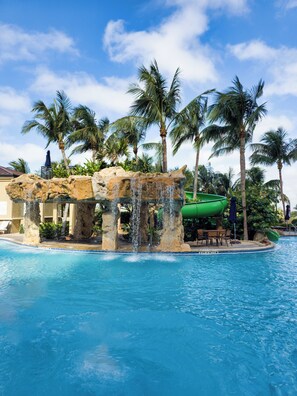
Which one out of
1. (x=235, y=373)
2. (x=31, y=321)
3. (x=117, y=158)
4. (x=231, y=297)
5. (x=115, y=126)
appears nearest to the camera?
(x=235, y=373)

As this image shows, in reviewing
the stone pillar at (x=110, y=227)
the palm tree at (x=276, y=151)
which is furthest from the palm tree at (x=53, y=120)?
the palm tree at (x=276, y=151)

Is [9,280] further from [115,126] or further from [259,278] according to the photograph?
[115,126]

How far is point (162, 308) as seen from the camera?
5.78 meters

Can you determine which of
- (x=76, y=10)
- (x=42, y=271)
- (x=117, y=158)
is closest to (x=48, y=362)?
(x=42, y=271)

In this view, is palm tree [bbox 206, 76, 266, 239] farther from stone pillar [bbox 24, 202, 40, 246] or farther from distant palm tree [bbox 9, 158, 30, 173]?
distant palm tree [bbox 9, 158, 30, 173]

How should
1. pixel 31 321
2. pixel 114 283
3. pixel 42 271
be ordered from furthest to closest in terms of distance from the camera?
pixel 42 271
pixel 114 283
pixel 31 321

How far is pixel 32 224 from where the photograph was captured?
15.5 meters

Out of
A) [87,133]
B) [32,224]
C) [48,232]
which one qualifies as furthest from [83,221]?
[87,133]

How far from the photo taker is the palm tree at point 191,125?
56.1 ft

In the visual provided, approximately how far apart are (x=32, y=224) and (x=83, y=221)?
3.22 meters

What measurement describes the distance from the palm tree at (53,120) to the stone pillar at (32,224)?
617 centimetres

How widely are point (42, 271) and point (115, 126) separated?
38.6ft

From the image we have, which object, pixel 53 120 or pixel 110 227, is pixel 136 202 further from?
pixel 53 120

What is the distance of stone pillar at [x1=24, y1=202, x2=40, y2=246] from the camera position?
15.3 meters
